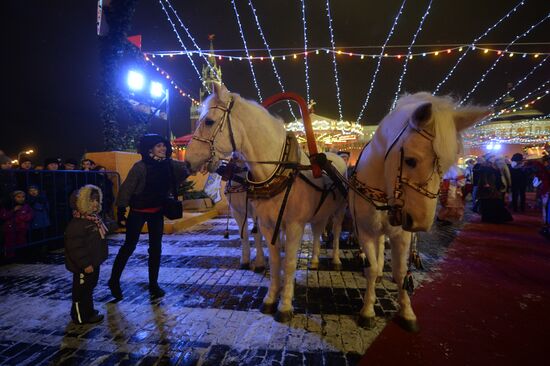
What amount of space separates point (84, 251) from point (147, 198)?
2.84 ft

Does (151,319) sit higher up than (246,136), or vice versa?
(246,136)

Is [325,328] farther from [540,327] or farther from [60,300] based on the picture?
[60,300]

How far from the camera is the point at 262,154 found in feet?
9.53

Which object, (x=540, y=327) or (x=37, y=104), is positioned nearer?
(x=540, y=327)

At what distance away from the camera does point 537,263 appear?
491 centimetres

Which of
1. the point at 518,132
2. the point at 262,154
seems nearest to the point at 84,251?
the point at 262,154

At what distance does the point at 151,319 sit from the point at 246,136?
89.4 inches

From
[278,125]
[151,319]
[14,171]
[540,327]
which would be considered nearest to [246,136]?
[278,125]

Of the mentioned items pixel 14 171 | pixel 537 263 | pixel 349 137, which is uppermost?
pixel 349 137

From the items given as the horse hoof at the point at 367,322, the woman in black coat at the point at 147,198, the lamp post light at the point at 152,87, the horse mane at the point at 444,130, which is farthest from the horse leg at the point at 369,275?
the lamp post light at the point at 152,87

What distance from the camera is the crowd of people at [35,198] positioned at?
4.94m

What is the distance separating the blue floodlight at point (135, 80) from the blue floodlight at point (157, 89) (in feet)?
2.99

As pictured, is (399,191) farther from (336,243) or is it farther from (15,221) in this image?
(15,221)

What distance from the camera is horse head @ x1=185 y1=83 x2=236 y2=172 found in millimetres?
2742
